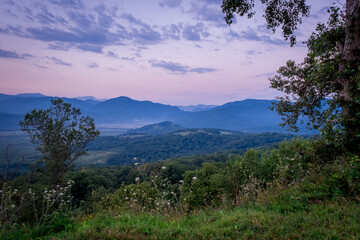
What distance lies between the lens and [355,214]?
11.1 feet

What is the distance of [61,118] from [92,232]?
82.0ft

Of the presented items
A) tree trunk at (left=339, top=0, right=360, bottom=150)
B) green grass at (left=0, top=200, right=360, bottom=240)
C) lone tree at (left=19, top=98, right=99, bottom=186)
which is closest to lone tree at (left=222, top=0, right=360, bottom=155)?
tree trunk at (left=339, top=0, right=360, bottom=150)

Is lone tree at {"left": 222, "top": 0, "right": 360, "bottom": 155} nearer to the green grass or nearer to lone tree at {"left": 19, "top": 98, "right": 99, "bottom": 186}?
the green grass

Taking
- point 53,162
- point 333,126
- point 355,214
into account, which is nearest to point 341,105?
point 333,126

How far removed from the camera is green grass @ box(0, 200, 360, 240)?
310 cm

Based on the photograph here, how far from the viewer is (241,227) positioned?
342 centimetres

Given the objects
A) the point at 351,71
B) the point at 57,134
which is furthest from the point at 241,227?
the point at 57,134

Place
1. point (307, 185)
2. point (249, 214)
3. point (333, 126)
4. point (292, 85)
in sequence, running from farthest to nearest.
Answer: point (292, 85), point (333, 126), point (307, 185), point (249, 214)

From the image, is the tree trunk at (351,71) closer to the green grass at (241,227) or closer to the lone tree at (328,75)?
the lone tree at (328,75)

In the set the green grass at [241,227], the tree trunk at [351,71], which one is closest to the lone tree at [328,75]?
the tree trunk at [351,71]

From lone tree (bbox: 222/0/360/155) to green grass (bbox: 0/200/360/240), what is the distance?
9.35 feet

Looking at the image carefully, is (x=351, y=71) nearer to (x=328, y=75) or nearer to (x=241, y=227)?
(x=328, y=75)

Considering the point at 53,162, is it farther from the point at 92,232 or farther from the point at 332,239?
the point at 332,239

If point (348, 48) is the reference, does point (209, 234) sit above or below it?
below
